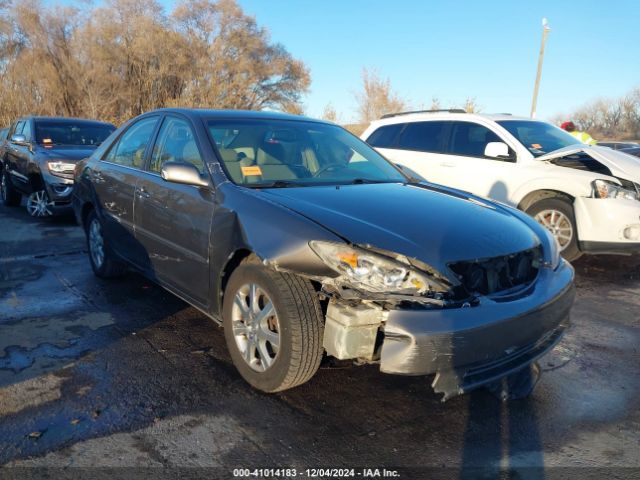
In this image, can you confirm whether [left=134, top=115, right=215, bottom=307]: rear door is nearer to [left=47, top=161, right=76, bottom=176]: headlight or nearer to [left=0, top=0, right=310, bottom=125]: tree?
[left=47, top=161, right=76, bottom=176]: headlight

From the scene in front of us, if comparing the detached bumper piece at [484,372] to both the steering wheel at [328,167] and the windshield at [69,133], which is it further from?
the windshield at [69,133]

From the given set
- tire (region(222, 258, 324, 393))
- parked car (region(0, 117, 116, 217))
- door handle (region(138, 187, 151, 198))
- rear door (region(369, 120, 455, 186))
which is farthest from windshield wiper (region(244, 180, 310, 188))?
parked car (region(0, 117, 116, 217))

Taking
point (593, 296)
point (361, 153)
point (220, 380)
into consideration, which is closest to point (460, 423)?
point (220, 380)

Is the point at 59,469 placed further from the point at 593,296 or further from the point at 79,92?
the point at 79,92

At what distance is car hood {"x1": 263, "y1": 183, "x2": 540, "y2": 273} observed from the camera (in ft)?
8.79

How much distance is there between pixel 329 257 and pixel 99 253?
3.31 m

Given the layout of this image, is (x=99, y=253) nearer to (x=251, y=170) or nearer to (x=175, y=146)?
(x=175, y=146)

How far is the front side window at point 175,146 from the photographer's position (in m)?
3.75

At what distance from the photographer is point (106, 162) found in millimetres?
4926

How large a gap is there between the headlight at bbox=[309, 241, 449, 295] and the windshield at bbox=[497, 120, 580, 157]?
473 cm

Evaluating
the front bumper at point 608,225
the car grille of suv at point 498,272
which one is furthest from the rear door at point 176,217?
the front bumper at point 608,225

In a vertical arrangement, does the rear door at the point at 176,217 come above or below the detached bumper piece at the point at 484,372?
above

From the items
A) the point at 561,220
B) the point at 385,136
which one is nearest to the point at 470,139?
the point at 385,136

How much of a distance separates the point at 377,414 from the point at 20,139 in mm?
8152
